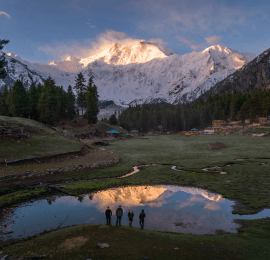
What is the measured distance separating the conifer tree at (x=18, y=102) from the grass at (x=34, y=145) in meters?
42.2

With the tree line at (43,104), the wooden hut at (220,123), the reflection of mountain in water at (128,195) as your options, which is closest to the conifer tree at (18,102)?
the tree line at (43,104)

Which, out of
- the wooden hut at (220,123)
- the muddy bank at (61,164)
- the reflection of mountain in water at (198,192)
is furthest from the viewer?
the wooden hut at (220,123)

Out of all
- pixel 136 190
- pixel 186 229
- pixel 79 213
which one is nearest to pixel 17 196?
pixel 79 213

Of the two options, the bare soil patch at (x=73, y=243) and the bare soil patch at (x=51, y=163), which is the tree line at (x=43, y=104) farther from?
the bare soil patch at (x=73, y=243)

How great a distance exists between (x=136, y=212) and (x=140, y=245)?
704 centimetres

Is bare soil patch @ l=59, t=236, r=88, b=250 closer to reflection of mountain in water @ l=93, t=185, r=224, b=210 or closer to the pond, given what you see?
the pond

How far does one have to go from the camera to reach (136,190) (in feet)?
86.3

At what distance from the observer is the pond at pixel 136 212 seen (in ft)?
54.5

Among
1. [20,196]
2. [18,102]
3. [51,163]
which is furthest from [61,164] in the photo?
[18,102]

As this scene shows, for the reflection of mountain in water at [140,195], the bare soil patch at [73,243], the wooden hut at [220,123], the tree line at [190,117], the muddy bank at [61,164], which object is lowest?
the reflection of mountain in water at [140,195]

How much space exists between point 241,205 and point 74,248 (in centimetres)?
1712

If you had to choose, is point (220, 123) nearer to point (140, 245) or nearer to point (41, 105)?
point (41, 105)

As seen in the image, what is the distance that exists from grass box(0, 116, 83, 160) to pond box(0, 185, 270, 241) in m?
16.1

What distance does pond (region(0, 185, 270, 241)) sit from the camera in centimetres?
1662
